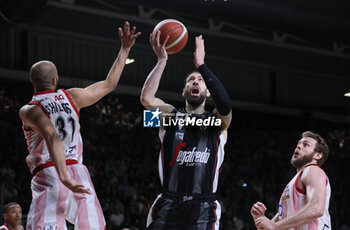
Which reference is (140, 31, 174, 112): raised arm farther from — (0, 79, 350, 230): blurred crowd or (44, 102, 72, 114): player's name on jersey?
(0, 79, 350, 230): blurred crowd

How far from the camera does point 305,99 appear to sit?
61.8ft

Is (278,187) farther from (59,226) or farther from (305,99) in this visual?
(59,226)

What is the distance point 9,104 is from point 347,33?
812 cm

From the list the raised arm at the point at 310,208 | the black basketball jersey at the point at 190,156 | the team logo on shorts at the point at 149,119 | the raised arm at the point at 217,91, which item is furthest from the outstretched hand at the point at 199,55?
the team logo on shorts at the point at 149,119

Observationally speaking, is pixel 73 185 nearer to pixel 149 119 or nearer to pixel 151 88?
pixel 151 88

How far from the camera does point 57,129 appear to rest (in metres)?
4.30

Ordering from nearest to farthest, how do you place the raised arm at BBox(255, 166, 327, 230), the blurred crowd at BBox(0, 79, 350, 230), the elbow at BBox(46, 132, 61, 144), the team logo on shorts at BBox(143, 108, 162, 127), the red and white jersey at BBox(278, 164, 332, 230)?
the elbow at BBox(46, 132, 61, 144), the raised arm at BBox(255, 166, 327, 230), the red and white jersey at BBox(278, 164, 332, 230), the blurred crowd at BBox(0, 79, 350, 230), the team logo on shorts at BBox(143, 108, 162, 127)

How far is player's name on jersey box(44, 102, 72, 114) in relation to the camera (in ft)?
14.1

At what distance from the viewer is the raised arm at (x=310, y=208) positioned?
4.53 m

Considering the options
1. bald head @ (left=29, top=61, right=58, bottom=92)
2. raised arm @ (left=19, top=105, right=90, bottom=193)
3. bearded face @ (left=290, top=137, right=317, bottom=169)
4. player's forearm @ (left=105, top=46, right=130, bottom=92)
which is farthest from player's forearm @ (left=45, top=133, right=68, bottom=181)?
bearded face @ (left=290, top=137, right=317, bottom=169)

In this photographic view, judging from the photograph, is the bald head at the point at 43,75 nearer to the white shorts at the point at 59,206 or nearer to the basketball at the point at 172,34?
the white shorts at the point at 59,206

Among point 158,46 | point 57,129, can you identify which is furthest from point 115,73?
point 57,129

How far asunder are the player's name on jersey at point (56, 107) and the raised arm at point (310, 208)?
1.79m

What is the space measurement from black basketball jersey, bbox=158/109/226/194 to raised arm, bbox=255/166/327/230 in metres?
0.56
